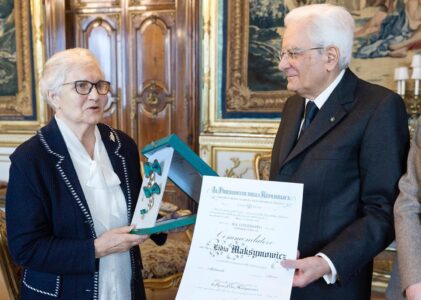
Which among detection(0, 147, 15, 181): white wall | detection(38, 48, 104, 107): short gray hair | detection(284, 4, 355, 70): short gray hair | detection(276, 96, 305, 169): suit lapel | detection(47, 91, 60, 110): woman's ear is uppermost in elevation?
detection(284, 4, 355, 70): short gray hair

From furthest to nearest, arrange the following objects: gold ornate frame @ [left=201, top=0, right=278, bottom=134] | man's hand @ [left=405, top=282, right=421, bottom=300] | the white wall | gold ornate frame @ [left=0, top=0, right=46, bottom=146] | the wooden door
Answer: the white wall → gold ornate frame @ [left=0, top=0, right=46, bottom=146] → the wooden door → gold ornate frame @ [left=201, top=0, right=278, bottom=134] → man's hand @ [left=405, top=282, right=421, bottom=300]

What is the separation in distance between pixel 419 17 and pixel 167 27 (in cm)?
Answer: 232

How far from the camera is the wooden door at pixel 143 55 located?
13.8 feet

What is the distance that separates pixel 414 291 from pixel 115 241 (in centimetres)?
88

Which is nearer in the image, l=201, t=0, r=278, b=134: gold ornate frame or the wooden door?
l=201, t=0, r=278, b=134: gold ornate frame

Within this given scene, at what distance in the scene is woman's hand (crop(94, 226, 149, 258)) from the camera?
4.44 ft

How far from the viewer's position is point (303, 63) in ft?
4.18

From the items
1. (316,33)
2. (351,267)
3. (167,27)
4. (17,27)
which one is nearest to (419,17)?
(167,27)

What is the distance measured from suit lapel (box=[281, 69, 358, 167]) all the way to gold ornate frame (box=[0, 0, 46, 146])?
152 inches

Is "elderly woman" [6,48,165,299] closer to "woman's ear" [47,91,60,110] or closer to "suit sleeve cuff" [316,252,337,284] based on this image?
"woman's ear" [47,91,60,110]

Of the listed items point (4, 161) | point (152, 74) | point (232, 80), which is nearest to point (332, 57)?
point (232, 80)

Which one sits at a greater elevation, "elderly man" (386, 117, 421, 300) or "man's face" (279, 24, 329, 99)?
"man's face" (279, 24, 329, 99)

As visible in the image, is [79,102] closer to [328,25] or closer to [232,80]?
[328,25]

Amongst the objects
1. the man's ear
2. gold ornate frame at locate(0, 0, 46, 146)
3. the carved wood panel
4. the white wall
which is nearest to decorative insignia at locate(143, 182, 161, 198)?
the man's ear
